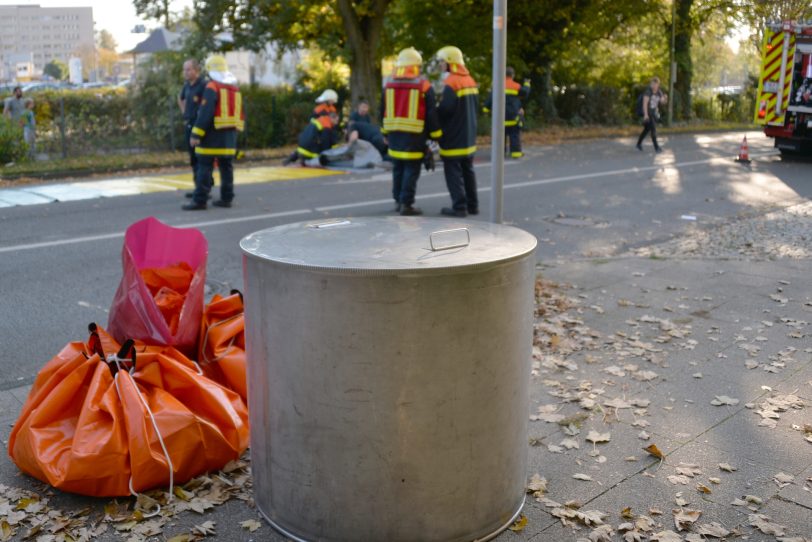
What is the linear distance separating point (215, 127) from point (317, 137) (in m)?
6.12

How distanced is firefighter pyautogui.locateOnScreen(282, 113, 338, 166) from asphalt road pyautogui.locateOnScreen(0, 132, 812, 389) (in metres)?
2.05

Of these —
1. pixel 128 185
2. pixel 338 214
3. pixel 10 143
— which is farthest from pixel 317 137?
pixel 338 214

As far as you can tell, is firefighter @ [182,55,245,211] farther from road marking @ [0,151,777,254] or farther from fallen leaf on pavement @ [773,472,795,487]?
fallen leaf on pavement @ [773,472,795,487]

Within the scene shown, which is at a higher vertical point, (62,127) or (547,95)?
(547,95)

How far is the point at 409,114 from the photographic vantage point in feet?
33.9

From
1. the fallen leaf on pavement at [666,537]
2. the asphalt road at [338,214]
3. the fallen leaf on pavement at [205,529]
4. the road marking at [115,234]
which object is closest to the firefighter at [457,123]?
the asphalt road at [338,214]

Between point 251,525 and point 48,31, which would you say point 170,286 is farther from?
point 48,31

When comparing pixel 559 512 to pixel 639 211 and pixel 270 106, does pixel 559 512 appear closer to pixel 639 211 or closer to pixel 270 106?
pixel 639 211

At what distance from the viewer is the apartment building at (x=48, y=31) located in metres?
150

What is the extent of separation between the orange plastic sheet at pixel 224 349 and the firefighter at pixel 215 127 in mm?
7099

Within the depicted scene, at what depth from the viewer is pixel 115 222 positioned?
10578mm

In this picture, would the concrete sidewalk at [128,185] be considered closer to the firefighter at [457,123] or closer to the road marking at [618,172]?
the road marking at [618,172]

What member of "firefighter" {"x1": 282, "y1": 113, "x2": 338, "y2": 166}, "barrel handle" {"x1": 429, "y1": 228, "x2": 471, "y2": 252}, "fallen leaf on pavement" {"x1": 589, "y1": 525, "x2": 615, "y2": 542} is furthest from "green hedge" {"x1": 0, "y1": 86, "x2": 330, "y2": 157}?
"fallen leaf on pavement" {"x1": 589, "y1": 525, "x2": 615, "y2": 542}

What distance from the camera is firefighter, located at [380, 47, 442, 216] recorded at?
33.7ft
